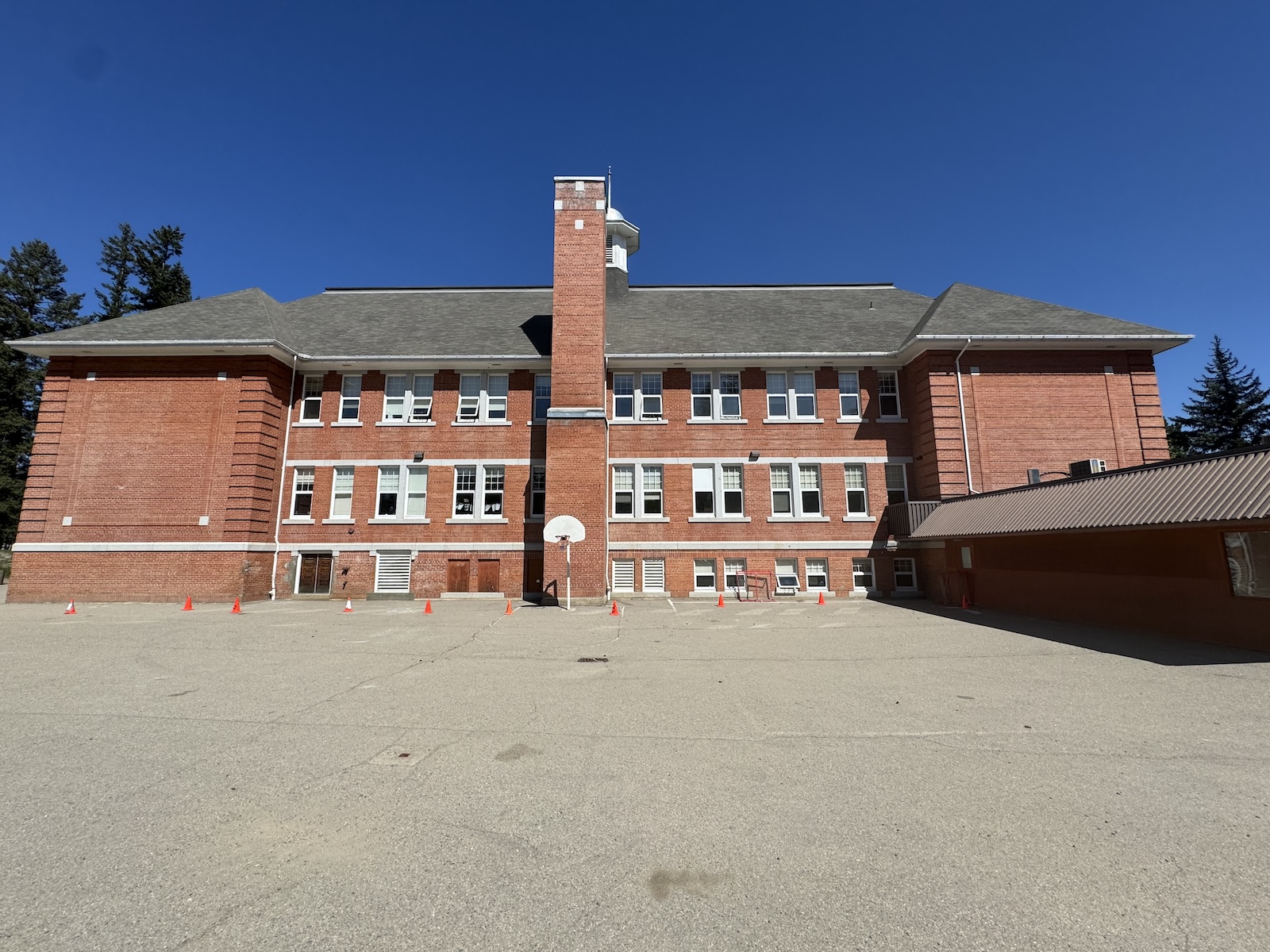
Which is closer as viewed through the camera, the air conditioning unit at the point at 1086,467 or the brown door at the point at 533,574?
the air conditioning unit at the point at 1086,467

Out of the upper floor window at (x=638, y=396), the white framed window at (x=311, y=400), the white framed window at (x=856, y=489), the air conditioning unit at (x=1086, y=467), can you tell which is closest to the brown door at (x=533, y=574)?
the upper floor window at (x=638, y=396)

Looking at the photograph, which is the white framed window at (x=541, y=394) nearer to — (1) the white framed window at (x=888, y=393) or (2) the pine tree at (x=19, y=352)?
(1) the white framed window at (x=888, y=393)

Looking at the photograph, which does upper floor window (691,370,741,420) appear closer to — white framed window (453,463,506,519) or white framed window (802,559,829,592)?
white framed window (802,559,829,592)

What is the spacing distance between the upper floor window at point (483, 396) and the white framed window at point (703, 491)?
8446mm

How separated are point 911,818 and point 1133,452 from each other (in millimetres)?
24235

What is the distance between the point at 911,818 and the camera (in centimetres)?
426

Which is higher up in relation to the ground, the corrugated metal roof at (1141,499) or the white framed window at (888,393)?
the white framed window at (888,393)

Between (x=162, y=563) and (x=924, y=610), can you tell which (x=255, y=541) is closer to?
(x=162, y=563)

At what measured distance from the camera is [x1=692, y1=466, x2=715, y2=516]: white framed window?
74.8 ft

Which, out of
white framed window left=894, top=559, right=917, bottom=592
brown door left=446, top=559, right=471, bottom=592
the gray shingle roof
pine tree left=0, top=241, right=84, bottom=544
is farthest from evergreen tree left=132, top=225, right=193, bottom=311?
white framed window left=894, top=559, right=917, bottom=592

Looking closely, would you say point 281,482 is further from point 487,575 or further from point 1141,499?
point 1141,499

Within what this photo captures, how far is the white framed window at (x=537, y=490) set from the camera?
74.7ft

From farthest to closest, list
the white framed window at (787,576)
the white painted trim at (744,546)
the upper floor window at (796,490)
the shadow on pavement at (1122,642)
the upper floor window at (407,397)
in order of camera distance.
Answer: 1. the upper floor window at (407,397)
2. the upper floor window at (796,490)
3. the white painted trim at (744,546)
4. the white framed window at (787,576)
5. the shadow on pavement at (1122,642)

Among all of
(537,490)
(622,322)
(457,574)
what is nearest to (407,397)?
(537,490)
